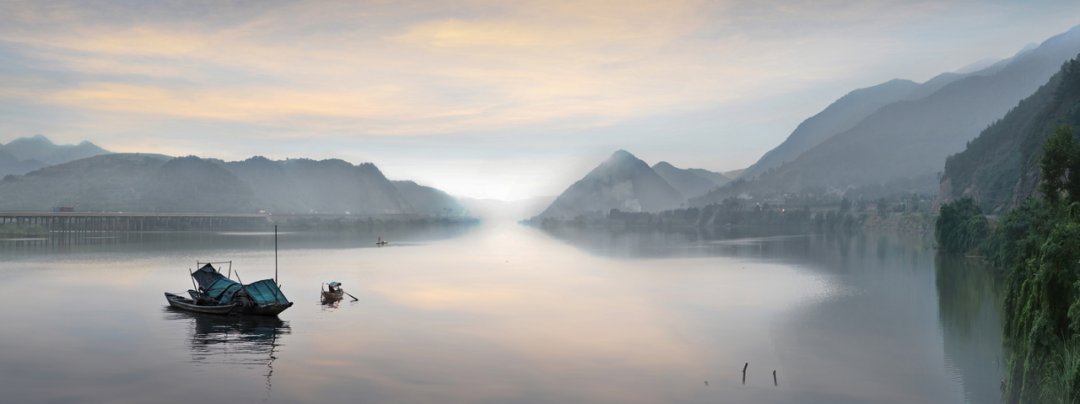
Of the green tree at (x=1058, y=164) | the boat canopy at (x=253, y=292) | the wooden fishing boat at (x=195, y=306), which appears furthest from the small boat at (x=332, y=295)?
the green tree at (x=1058, y=164)

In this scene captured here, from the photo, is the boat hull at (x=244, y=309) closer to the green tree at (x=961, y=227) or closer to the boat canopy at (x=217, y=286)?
the boat canopy at (x=217, y=286)

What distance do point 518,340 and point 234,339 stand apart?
23145 mm

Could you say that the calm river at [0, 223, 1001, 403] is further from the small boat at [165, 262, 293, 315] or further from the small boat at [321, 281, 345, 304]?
the small boat at [321, 281, 345, 304]

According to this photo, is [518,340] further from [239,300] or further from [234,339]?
[239,300]

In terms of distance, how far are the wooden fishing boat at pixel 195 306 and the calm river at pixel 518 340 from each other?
1.26m

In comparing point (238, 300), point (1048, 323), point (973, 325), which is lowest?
point (973, 325)

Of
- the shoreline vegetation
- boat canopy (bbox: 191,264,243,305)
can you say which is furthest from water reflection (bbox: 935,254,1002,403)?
boat canopy (bbox: 191,264,243,305)

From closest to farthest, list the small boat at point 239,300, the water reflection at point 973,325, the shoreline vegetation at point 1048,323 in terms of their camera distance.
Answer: the shoreline vegetation at point 1048,323 < the water reflection at point 973,325 < the small boat at point 239,300

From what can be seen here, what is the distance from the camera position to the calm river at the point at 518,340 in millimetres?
46938

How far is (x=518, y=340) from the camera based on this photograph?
64.8 m

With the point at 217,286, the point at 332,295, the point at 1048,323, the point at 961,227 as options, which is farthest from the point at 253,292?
the point at 961,227

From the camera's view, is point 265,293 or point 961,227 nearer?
point 265,293

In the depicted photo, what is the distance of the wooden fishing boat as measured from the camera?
238ft

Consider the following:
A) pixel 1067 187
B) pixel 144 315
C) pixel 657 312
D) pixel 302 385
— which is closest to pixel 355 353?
pixel 302 385
